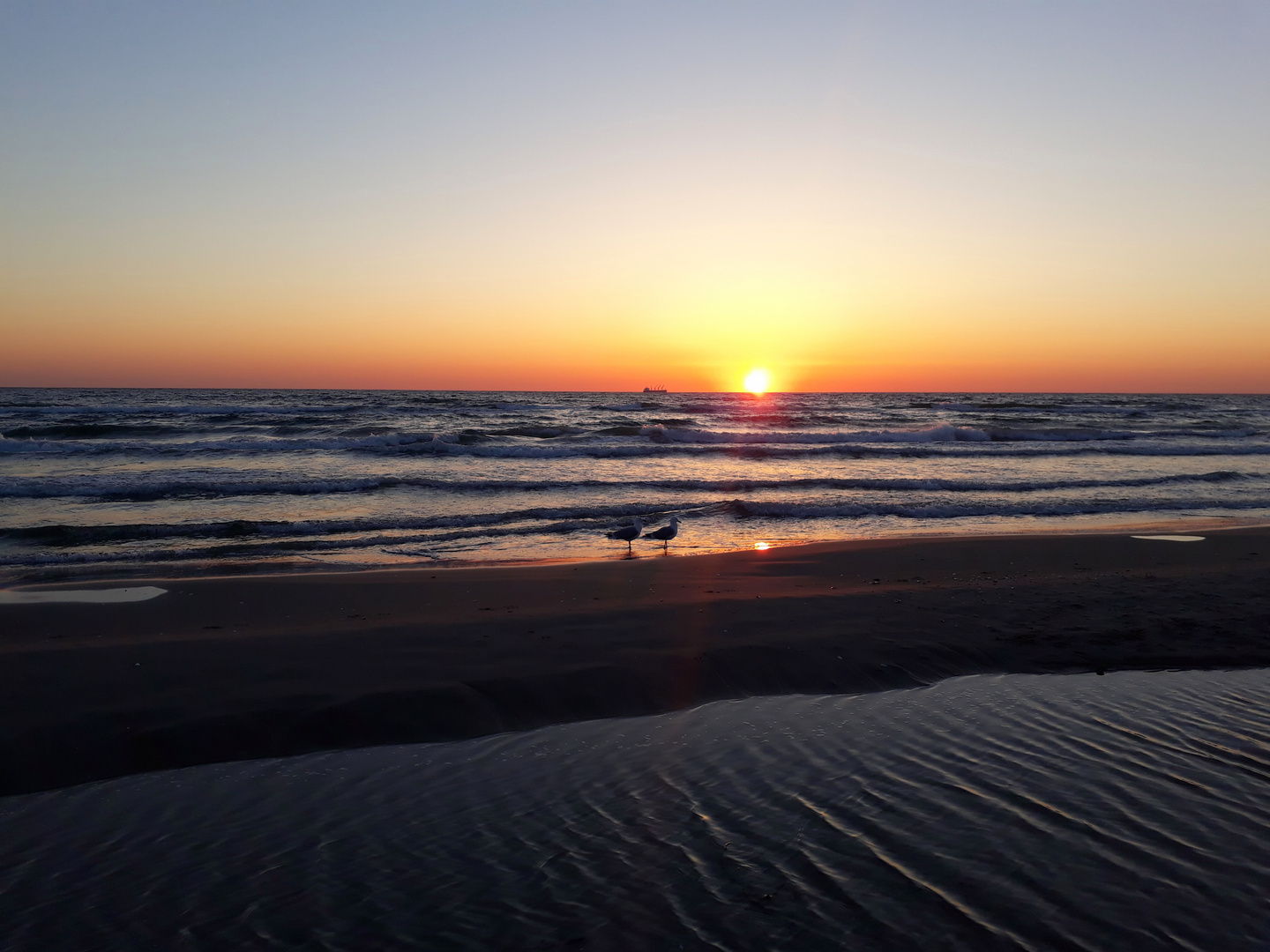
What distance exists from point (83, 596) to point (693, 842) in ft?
26.0

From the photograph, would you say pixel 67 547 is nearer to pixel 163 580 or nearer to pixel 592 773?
pixel 163 580

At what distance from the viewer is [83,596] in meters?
8.56

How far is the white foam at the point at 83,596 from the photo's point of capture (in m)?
8.21

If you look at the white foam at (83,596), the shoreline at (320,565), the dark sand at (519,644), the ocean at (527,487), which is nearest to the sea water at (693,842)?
the dark sand at (519,644)

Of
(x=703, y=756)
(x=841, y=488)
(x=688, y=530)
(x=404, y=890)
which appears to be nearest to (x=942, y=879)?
(x=703, y=756)

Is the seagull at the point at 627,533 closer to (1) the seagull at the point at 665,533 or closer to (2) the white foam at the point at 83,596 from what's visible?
(1) the seagull at the point at 665,533

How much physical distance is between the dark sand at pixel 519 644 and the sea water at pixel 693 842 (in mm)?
458

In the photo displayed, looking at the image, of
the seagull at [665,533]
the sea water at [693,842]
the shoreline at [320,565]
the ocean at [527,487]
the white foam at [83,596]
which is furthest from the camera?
the ocean at [527,487]

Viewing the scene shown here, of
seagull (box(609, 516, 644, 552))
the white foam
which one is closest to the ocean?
Answer: seagull (box(609, 516, 644, 552))

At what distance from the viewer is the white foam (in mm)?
8211

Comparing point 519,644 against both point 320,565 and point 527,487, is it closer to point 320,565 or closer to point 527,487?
point 320,565

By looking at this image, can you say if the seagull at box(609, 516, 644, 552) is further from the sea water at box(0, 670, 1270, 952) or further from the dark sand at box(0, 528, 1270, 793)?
the sea water at box(0, 670, 1270, 952)

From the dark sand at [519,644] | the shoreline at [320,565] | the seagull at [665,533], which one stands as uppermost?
the seagull at [665,533]

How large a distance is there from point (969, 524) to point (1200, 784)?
35.9 ft
